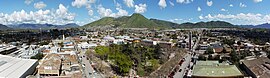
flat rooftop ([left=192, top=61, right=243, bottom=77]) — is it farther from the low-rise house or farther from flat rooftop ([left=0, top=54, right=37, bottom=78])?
flat rooftop ([left=0, top=54, right=37, bottom=78])

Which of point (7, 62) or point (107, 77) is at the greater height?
point (7, 62)

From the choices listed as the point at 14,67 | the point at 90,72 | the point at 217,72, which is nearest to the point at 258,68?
the point at 217,72

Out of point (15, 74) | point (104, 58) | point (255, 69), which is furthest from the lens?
point (104, 58)

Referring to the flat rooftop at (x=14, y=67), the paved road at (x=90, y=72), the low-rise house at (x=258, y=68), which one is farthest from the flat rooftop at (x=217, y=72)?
the flat rooftop at (x=14, y=67)

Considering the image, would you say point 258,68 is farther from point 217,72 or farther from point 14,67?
point 14,67

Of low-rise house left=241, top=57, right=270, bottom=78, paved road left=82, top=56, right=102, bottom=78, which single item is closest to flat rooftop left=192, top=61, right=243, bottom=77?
low-rise house left=241, top=57, right=270, bottom=78

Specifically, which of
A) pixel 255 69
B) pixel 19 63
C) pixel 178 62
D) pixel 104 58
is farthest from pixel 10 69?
pixel 255 69

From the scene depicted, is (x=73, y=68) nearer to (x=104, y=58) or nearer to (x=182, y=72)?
(x=104, y=58)

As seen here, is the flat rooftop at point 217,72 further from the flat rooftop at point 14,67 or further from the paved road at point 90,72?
the flat rooftop at point 14,67
